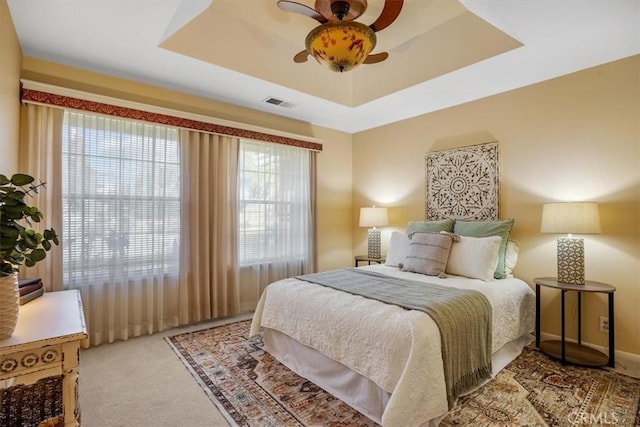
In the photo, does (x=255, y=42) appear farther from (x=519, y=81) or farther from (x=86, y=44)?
(x=519, y=81)

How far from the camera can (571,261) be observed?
2.63 m

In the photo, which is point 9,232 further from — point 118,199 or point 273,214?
point 273,214

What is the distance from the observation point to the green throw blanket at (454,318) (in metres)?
1.87

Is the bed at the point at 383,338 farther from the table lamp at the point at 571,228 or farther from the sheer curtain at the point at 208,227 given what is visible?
the sheer curtain at the point at 208,227

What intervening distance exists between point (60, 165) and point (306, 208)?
264 cm

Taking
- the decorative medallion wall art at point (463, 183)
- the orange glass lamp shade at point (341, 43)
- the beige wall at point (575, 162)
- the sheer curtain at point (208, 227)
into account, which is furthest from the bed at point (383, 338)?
the orange glass lamp shade at point (341, 43)

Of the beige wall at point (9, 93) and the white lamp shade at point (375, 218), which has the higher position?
the beige wall at point (9, 93)

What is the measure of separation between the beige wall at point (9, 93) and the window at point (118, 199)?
0.37 meters

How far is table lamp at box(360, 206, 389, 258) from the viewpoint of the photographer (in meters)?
4.21

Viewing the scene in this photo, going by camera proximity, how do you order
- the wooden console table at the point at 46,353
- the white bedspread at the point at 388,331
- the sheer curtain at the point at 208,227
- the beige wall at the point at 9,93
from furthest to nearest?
the sheer curtain at the point at 208,227 → the beige wall at the point at 9,93 → the white bedspread at the point at 388,331 → the wooden console table at the point at 46,353

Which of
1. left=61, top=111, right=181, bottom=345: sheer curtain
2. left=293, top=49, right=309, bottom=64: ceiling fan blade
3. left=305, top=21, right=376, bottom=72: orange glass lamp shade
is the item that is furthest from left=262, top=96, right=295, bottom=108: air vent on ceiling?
left=305, top=21, right=376, bottom=72: orange glass lamp shade

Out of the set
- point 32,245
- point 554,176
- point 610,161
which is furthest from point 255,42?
point 610,161

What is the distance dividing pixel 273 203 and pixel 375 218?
1.36 m

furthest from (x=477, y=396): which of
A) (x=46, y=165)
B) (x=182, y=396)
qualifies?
(x=46, y=165)
